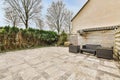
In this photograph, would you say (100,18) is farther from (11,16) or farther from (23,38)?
(11,16)

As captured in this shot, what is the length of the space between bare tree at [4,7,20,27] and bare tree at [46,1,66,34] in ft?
21.1

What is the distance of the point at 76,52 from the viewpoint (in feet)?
19.2

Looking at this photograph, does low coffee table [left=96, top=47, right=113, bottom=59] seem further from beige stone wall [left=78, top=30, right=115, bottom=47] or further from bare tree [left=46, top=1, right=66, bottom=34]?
bare tree [left=46, top=1, right=66, bottom=34]

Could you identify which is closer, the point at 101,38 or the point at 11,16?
the point at 101,38

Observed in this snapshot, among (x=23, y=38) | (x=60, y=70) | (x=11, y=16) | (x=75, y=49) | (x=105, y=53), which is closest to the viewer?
(x=60, y=70)

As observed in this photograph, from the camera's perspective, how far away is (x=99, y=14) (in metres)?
6.90

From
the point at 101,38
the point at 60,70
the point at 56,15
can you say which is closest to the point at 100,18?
the point at 101,38

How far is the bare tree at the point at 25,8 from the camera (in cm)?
1316

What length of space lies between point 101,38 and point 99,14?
2.05 meters

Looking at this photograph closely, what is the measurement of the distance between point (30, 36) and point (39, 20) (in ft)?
21.5

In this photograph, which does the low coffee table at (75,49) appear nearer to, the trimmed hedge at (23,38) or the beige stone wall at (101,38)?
the beige stone wall at (101,38)

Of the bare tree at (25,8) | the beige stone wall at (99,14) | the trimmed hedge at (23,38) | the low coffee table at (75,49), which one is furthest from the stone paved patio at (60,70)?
the bare tree at (25,8)

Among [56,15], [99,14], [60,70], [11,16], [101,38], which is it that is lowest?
[60,70]

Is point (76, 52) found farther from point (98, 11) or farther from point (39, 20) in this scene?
point (39, 20)
